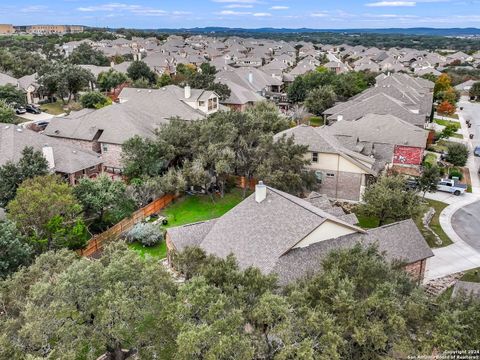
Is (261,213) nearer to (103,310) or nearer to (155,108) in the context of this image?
(103,310)

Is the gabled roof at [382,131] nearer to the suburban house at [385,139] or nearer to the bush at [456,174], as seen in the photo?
the suburban house at [385,139]

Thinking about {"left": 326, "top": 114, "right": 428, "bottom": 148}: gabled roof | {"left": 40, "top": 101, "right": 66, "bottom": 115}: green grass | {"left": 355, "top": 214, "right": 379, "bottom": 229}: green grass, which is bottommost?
{"left": 355, "top": 214, "right": 379, "bottom": 229}: green grass

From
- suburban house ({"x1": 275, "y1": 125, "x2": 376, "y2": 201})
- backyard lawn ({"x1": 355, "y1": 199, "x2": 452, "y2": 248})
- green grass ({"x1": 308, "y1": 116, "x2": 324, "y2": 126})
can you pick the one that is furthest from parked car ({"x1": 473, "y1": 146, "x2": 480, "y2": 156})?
suburban house ({"x1": 275, "y1": 125, "x2": 376, "y2": 201})

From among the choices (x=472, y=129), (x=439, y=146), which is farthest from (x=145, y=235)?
(x=472, y=129)

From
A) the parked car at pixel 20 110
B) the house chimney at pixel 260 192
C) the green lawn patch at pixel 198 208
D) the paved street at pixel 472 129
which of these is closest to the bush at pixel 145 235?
the green lawn patch at pixel 198 208

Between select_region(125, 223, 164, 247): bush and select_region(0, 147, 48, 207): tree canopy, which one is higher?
select_region(0, 147, 48, 207): tree canopy

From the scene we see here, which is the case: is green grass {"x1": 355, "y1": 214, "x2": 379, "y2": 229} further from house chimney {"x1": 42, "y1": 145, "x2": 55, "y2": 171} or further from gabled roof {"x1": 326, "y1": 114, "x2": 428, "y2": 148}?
house chimney {"x1": 42, "y1": 145, "x2": 55, "y2": 171}

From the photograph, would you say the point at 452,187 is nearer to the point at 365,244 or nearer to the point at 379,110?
the point at 379,110
